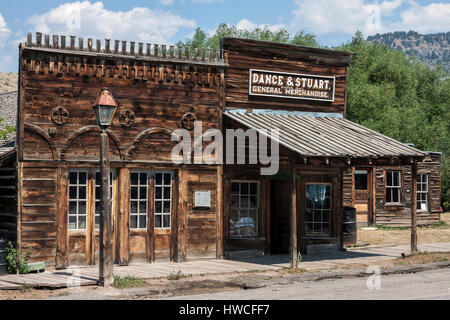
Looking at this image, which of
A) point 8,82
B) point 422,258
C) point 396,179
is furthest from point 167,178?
point 8,82

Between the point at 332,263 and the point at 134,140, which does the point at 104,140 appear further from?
the point at 332,263

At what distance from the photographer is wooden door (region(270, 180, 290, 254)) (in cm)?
1717

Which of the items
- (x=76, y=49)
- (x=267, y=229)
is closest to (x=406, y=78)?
(x=267, y=229)

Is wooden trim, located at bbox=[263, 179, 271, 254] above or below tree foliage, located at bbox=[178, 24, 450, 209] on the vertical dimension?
below

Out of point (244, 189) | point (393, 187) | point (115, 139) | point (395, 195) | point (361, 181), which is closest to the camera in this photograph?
point (115, 139)

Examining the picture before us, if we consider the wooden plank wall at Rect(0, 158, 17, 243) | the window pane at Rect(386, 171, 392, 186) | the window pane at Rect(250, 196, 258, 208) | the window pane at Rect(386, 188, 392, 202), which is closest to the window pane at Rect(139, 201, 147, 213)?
the wooden plank wall at Rect(0, 158, 17, 243)

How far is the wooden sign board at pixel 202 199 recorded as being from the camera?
1573 centimetres

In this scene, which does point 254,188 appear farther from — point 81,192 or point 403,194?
point 403,194

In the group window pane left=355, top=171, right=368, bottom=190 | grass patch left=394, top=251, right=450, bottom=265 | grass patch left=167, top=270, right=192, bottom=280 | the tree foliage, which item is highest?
the tree foliage

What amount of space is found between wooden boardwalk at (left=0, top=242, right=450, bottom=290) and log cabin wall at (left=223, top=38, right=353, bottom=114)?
13.6ft

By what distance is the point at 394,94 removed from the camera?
3847 cm

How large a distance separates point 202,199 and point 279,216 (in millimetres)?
2764

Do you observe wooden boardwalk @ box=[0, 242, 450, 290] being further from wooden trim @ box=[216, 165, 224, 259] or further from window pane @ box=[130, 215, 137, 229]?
window pane @ box=[130, 215, 137, 229]
